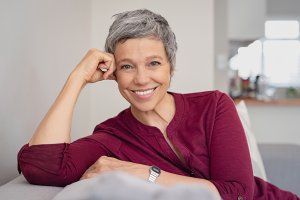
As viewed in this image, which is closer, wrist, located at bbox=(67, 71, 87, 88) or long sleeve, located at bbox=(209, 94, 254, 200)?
long sleeve, located at bbox=(209, 94, 254, 200)

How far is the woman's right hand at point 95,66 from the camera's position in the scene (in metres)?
1.24

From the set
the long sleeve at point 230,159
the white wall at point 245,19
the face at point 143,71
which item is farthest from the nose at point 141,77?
the white wall at point 245,19

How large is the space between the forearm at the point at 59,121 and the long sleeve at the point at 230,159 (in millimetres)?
461

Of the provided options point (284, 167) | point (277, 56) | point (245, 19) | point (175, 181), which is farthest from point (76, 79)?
point (277, 56)

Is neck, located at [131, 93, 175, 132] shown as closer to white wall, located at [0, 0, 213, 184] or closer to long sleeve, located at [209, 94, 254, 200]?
long sleeve, located at [209, 94, 254, 200]

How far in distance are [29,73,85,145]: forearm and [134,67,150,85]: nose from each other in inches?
8.0

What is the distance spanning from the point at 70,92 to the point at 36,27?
39 cm

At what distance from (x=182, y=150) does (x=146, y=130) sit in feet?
0.46

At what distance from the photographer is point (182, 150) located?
120cm

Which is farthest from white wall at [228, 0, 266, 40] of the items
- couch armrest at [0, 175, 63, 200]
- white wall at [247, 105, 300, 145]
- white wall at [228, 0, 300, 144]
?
couch armrest at [0, 175, 63, 200]

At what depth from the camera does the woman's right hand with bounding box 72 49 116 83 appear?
1.24 meters

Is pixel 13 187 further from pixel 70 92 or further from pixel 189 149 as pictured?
pixel 189 149

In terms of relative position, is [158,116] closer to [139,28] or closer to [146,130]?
[146,130]

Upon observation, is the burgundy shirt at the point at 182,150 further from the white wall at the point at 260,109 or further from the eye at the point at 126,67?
the white wall at the point at 260,109
